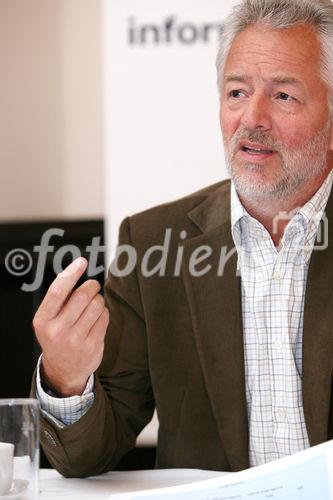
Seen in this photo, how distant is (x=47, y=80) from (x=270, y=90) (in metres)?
2.13

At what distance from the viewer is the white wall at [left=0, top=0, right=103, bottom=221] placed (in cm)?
384

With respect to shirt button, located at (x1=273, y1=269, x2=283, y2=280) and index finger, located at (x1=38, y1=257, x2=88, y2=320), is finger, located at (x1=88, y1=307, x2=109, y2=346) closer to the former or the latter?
index finger, located at (x1=38, y1=257, x2=88, y2=320)

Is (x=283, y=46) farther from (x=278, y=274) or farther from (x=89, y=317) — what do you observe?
(x=89, y=317)

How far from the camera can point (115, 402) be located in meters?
1.90

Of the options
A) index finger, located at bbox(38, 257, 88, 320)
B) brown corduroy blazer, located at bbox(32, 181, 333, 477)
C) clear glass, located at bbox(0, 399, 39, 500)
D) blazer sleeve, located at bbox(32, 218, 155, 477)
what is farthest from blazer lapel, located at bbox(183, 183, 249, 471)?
clear glass, located at bbox(0, 399, 39, 500)

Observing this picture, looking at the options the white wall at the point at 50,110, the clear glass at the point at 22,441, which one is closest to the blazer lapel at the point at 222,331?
the clear glass at the point at 22,441

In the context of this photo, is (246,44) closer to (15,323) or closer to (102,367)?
(102,367)

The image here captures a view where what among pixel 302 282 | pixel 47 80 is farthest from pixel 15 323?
pixel 302 282

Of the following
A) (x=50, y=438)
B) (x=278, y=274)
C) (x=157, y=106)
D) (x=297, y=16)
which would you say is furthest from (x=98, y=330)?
(x=157, y=106)

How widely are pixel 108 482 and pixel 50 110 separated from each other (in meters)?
2.45

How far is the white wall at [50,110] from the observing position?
384 cm

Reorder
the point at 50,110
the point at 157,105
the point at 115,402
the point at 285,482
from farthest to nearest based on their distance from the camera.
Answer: the point at 50,110 → the point at 157,105 → the point at 115,402 → the point at 285,482

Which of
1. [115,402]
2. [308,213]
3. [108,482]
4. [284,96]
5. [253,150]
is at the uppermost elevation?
[284,96]

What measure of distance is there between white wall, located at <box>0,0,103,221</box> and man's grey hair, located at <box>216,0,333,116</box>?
198cm
